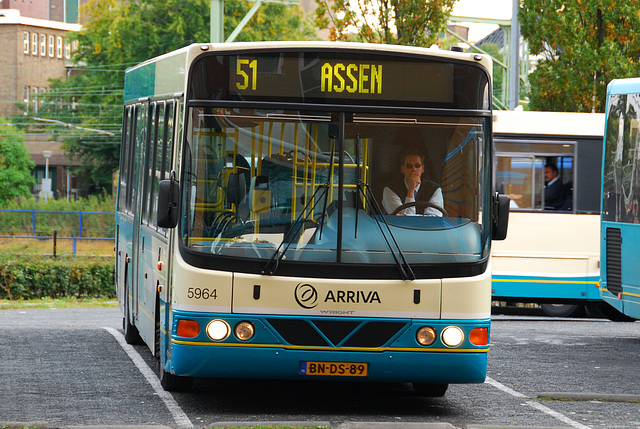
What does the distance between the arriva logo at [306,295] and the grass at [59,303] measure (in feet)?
60.2

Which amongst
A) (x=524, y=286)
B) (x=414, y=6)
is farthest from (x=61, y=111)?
(x=524, y=286)

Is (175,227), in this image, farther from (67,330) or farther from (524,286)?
(524,286)

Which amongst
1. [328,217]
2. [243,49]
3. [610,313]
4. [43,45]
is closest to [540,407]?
[328,217]

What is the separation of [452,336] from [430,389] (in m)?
1.59

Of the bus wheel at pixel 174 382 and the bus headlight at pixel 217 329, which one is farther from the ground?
the bus headlight at pixel 217 329

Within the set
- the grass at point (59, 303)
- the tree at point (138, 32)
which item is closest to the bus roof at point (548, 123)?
the grass at point (59, 303)

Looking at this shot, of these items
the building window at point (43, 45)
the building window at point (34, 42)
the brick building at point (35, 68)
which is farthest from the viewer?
the building window at point (43, 45)

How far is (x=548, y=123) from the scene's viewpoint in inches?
746

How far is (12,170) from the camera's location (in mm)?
80312

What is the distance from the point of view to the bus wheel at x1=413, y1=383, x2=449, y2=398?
10336 millimetres

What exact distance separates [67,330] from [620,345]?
22.9ft

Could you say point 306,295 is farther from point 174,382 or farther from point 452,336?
point 174,382

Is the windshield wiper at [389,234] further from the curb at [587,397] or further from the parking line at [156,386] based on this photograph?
the curb at [587,397]

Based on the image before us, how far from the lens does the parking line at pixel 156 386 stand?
886 centimetres
